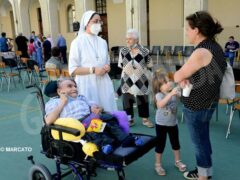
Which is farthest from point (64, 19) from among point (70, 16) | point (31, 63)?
point (31, 63)

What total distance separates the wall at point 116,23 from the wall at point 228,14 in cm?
517

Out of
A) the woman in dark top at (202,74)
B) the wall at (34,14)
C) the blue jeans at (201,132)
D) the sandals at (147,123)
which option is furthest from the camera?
the wall at (34,14)

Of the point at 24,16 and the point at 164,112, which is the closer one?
the point at 164,112

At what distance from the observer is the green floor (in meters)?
3.29

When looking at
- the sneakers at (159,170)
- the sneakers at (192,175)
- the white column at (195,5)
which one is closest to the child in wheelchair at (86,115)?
the sneakers at (159,170)

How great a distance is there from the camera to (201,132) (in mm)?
2412

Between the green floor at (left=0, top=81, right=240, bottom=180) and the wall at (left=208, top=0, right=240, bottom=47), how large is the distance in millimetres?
7804

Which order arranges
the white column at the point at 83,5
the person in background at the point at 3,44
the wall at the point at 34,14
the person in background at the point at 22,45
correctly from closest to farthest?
the white column at the point at 83,5 < the person in background at the point at 3,44 < the person in background at the point at 22,45 < the wall at the point at 34,14

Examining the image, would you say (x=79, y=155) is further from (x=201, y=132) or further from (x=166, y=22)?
(x=166, y=22)

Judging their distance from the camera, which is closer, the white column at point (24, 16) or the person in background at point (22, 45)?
the person in background at point (22, 45)

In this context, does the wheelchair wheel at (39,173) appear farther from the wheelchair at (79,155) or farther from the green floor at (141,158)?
the green floor at (141,158)

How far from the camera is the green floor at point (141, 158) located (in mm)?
3287

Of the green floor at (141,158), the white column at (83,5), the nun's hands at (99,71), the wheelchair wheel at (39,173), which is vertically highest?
the white column at (83,5)

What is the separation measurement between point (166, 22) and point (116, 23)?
3.40 m
